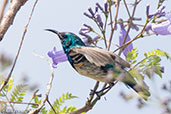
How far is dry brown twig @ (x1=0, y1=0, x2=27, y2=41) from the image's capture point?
1126mm

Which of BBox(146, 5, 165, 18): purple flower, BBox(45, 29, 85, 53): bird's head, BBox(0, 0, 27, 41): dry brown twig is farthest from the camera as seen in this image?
BBox(45, 29, 85, 53): bird's head

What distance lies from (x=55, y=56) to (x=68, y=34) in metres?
0.20

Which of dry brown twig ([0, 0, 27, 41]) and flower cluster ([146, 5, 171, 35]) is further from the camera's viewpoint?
flower cluster ([146, 5, 171, 35])

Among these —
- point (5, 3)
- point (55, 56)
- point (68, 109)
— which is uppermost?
point (5, 3)

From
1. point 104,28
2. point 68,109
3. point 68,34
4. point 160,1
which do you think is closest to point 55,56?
point 68,34

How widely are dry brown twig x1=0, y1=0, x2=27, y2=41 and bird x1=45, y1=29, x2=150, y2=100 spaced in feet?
1.19

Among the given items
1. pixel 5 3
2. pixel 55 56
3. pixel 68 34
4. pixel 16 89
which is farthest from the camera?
pixel 68 34

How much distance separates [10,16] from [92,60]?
38 centimetres

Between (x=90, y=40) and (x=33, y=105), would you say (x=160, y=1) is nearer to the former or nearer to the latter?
(x=90, y=40)

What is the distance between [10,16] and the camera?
118 centimetres

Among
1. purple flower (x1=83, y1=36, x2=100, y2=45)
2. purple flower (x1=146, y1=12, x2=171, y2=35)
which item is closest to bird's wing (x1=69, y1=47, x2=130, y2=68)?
purple flower (x1=83, y1=36, x2=100, y2=45)

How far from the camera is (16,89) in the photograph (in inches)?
49.6

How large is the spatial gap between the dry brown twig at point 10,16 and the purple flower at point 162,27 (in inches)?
29.2

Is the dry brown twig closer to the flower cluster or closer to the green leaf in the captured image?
the green leaf
